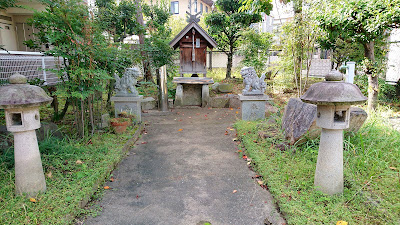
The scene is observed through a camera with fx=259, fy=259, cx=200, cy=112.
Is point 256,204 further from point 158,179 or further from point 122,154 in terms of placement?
point 122,154

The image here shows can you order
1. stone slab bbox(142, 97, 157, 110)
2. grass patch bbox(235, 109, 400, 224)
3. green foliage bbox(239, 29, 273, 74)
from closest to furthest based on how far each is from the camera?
grass patch bbox(235, 109, 400, 224), stone slab bbox(142, 97, 157, 110), green foliage bbox(239, 29, 273, 74)

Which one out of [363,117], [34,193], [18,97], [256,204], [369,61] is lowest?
[256,204]

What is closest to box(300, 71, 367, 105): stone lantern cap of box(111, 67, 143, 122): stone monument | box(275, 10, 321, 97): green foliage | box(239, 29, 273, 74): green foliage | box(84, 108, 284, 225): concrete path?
box(84, 108, 284, 225): concrete path

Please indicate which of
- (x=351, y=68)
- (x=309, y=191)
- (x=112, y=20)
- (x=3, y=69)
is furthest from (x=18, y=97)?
(x=112, y=20)

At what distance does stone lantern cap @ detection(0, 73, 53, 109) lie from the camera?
269 cm

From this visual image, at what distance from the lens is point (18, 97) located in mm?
2732

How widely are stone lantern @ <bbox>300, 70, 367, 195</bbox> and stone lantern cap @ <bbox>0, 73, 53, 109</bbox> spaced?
117 inches

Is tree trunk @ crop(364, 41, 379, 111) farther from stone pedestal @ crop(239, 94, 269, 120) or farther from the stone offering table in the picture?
the stone offering table

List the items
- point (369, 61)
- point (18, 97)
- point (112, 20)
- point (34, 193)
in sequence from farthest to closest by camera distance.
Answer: point (112, 20)
point (369, 61)
point (34, 193)
point (18, 97)

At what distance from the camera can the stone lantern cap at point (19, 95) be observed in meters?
2.69

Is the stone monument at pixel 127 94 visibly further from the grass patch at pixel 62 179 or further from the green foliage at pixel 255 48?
the green foliage at pixel 255 48

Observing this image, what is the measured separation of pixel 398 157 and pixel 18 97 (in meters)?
4.92

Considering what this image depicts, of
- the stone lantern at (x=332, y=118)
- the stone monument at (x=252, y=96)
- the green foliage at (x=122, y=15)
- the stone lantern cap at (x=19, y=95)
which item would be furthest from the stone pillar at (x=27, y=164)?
the green foliage at (x=122, y=15)

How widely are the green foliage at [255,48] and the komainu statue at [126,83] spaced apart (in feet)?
21.0
